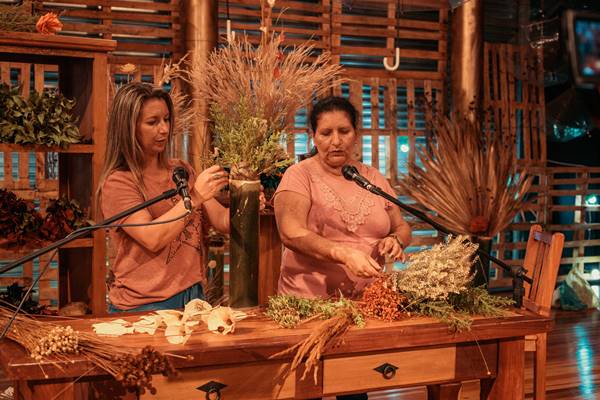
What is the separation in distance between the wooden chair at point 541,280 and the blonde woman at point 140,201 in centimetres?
153

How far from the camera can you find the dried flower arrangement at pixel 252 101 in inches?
94.6

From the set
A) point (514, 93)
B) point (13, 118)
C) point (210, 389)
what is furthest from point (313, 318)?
point (514, 93)

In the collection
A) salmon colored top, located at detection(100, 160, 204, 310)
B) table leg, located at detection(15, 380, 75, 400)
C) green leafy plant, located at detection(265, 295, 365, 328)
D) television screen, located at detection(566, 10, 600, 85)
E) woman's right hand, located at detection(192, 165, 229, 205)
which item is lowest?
table leg, located at detection(15, 380, 75, 400)

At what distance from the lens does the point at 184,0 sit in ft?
17.7

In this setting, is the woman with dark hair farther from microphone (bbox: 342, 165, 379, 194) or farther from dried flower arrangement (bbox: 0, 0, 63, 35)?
dried flower arrangement (bbox: 0, 0, 63, 35)

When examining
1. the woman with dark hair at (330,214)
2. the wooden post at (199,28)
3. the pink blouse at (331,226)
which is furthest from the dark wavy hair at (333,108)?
the wooden post at (199,28)

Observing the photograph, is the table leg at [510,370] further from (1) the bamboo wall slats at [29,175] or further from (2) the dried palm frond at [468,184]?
(1) the bamboo wall slats at [29,175]

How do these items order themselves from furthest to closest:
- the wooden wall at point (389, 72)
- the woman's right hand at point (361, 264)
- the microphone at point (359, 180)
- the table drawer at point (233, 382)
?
the wooden wall at point (389, 72)
the microphone at point (359, 180)
the woman's right hand at point (361, 264)
the table drawer at point (233, 382)

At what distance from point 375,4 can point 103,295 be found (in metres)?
2.82

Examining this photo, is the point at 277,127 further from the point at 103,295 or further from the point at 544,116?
the point at 544,116

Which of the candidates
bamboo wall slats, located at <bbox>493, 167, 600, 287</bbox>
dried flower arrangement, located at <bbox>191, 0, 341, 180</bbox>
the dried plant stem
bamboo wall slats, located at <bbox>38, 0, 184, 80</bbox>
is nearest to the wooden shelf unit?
dried flower arrangement, located at <bbox>191, 0, 341, 180</bbox>

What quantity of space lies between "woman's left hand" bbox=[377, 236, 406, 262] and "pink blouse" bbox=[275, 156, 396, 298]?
72 mm

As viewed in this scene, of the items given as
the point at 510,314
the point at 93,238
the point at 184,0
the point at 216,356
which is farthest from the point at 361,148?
the point at 216,356

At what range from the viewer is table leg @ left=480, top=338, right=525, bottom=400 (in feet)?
7.97
